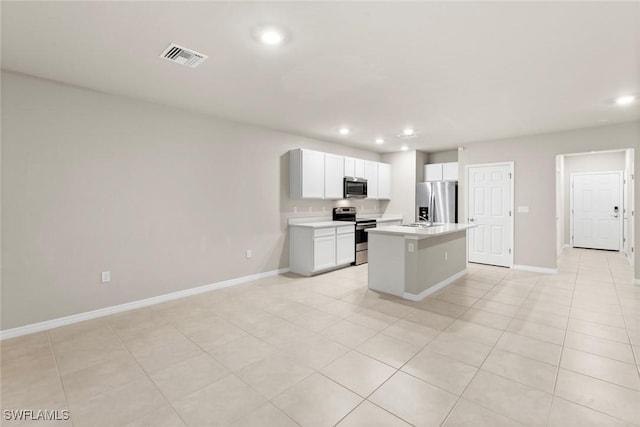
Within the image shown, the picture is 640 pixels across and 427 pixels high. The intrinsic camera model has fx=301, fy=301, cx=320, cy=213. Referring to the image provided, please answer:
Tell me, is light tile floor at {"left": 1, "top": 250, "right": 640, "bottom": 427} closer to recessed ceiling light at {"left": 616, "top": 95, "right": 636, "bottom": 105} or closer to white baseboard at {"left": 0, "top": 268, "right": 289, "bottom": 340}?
white baseboard at {"left": 0, "top": 268, "right": 289, "bottom": 340}

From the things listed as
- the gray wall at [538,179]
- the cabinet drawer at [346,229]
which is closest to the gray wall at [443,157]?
the gray wall at [538,179]

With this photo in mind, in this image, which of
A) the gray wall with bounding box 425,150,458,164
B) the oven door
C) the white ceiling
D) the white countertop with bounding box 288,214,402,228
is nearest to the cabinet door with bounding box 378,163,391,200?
the white countertop with bounding box 288,214,402,228

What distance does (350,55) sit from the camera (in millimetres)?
2635

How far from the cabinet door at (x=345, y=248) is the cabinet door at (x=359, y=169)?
1.42 metres

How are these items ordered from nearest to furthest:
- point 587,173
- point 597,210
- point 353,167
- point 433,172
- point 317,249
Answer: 1. point 317,249
2. point 353,167
3. point 433,172
4. point 597,210
5. point 587,173

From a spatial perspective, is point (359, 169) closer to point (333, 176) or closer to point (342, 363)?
point (333, 176)

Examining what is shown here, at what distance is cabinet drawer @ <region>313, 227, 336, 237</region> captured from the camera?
5205 millimetres

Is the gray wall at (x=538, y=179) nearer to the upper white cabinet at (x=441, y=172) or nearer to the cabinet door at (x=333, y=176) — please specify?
the upper white cabinet at (x=441, y=172)

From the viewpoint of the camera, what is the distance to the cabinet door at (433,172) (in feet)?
24.0

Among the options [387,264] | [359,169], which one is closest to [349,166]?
[359,169]

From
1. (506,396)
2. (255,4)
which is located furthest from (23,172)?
(506,396)

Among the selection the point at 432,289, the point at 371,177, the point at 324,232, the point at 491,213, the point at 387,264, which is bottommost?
the point at 432,289

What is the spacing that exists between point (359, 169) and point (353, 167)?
23cm

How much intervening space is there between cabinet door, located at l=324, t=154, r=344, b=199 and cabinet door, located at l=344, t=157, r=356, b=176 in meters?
0.12
